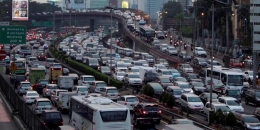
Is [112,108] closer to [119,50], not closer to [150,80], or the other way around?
[150,80]

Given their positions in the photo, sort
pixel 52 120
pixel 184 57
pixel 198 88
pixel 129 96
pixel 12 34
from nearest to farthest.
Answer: pixel 52 120
pixel 129 96
pixel 12 34
pixel 198 88
pixel 184 57

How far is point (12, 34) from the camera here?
53.3 metres

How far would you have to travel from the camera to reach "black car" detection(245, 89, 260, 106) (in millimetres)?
49000

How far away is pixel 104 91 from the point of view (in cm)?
4841

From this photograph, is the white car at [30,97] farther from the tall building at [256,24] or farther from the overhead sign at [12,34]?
the tall building at [256,24]

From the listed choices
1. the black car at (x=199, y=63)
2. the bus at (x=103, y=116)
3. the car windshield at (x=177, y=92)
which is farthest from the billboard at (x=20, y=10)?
the bus at (x=103, y=116)

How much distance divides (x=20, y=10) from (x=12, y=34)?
4282 centimetres

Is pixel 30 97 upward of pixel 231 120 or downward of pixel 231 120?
downward

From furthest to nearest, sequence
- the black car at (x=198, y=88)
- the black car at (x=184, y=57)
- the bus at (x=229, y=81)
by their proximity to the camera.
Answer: the black car at (x=184, y=57)
the bus at (x=229, y=81)
the black car at (x=198, y=88)

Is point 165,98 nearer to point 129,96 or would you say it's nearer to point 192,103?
point 192,103

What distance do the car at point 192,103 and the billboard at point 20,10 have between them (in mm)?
55091

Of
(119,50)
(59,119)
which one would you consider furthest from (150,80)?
(119,50)

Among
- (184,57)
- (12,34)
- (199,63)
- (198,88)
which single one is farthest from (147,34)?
(12,34)

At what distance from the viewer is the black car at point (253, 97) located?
1929 inches
